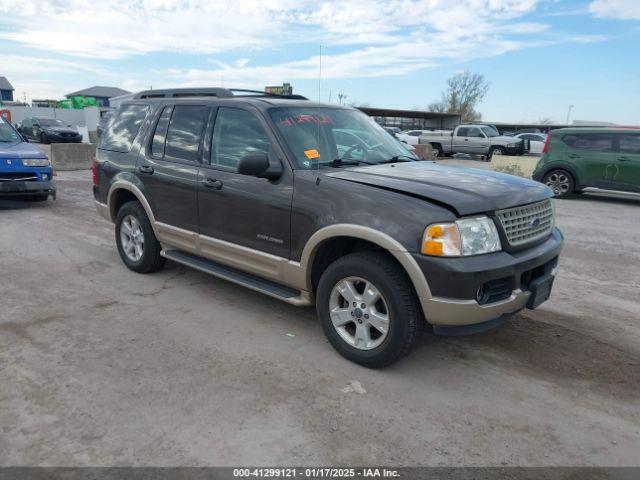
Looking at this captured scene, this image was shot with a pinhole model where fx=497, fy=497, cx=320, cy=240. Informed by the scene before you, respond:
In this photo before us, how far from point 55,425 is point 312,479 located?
1.56 metres

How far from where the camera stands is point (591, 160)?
38.4 ft

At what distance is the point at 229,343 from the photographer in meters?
4.00

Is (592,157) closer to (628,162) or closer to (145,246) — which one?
(628,162)

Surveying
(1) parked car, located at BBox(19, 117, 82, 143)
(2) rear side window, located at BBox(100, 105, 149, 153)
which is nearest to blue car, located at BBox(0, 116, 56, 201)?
(2) rear side window, located at BBox(100, 105, 149, 153)

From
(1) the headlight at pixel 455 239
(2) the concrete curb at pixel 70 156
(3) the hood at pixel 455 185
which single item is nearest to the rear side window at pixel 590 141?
(3) the hood at pixel 455 185

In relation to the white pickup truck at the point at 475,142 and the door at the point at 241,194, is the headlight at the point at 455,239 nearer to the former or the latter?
the door at the point at 241,194

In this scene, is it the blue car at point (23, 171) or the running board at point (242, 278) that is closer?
the running board at point (242, 278)

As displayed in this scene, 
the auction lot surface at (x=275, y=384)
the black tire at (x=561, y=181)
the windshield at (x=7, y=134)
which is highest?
the windshield at (x=7, y=134)

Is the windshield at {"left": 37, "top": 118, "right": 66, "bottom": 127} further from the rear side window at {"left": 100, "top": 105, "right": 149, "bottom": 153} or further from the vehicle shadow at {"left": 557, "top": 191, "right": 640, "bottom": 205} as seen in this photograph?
the vehicle shadow at {"left": 557, "top": 191, "right": 640, "bottom": 205}

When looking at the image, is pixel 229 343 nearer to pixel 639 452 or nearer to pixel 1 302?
pixel 1 302

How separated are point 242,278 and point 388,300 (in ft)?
5.16

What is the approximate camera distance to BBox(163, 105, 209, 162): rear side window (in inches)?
186

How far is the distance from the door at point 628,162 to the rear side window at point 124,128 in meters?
10.5

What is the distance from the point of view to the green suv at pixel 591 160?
1124cm
